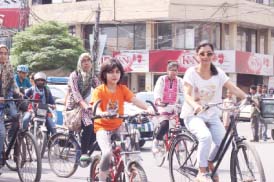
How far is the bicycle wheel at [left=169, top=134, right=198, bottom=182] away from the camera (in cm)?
744

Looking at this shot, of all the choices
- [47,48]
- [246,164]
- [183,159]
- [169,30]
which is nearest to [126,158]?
[246,164]

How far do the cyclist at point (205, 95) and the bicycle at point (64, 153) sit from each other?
2.31 metres

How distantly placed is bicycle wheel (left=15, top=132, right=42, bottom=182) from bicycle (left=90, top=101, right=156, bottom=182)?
5.28 ft

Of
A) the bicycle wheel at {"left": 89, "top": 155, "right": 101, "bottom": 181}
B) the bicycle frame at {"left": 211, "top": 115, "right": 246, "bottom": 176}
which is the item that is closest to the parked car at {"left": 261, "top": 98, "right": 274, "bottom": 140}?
the bicycle frame at {"left": 211, "top": 115, "right": 246, "bottom": 176}

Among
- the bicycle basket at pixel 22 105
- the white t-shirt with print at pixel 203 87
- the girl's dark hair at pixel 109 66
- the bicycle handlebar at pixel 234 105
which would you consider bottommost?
the bicycle basket at pixel 22 105

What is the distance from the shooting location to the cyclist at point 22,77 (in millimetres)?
11891

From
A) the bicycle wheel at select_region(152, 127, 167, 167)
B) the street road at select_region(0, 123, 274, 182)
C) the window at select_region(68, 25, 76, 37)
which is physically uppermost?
the window at select_region(68, 25, 76, 37)

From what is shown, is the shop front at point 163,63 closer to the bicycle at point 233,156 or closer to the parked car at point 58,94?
the parked car at point 58,94

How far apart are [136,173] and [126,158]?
9.4 inches

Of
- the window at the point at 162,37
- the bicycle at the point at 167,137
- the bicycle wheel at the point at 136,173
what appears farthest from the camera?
the window at the point at 162,37

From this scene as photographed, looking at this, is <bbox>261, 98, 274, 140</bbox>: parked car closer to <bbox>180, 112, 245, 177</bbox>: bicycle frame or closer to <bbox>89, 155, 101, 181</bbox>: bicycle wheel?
<bbox>180, 112, 245, 177</bbox>: bicycle frame

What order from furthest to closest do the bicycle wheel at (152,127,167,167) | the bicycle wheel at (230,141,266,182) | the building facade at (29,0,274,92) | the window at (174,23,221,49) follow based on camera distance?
the window at (174,23,221,49) → the building facade at (29,0,274,92) → the bicycle wheel at (152,127,167,167) → the bicycle wheel at (230,141,266,182)

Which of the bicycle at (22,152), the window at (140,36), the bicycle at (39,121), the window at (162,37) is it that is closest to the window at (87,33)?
the window at (140,36)

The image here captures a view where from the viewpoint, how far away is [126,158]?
20.0 feet
